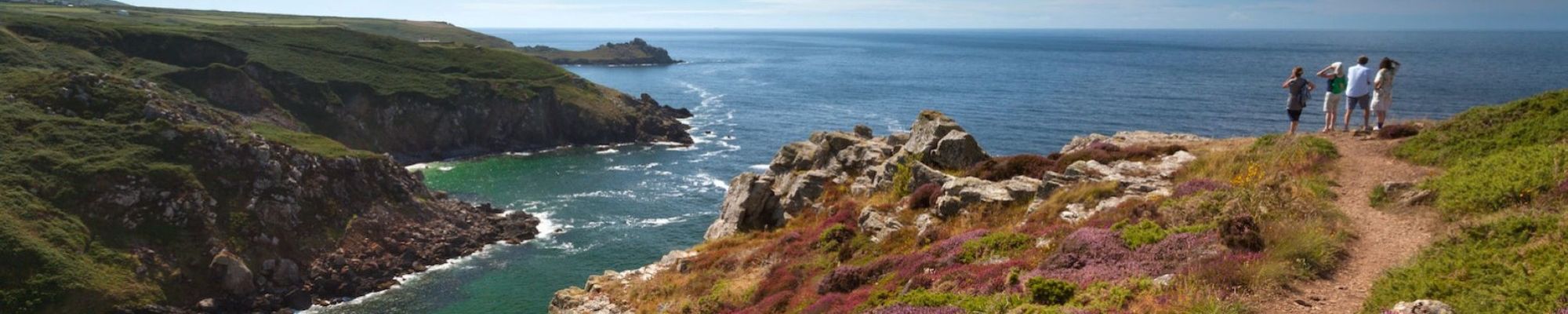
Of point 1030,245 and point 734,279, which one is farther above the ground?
point 1030,245

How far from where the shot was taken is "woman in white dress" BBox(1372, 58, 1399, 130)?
95.5ft

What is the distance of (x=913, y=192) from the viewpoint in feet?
104

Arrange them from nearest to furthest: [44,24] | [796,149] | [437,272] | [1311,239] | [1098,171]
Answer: [1311,239], [1098,171], [796,149], [437,272], [44,24]

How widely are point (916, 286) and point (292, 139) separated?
278 ft

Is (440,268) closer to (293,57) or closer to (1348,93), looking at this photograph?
(1348,93)

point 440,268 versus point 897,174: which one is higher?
point 897,174

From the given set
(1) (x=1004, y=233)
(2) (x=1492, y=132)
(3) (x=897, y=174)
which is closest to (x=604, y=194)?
(3) (x=897, y=174)

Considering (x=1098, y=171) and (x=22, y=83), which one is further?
(x=22, y=83)

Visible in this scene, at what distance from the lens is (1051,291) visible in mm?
15836

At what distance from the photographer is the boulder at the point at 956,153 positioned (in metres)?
35.8

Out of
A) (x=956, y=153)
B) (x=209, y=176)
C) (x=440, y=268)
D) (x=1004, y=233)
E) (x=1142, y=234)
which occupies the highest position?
(x=1142, y=234)

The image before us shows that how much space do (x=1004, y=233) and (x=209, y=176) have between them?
72099 millimetres

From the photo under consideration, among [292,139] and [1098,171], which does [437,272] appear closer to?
[292,139]

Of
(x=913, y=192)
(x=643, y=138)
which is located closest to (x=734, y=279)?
(x=913, y=192)
